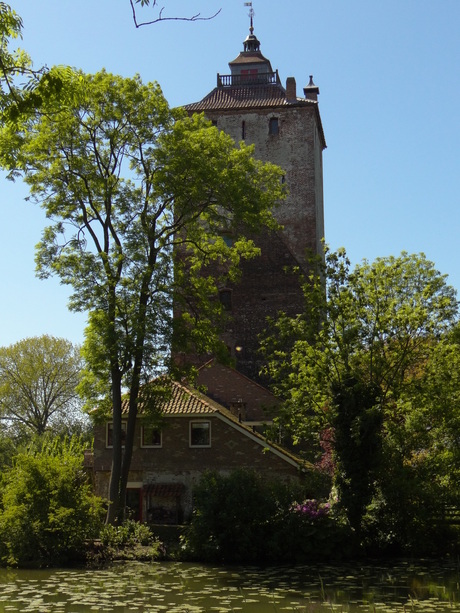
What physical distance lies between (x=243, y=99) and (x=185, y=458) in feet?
74.7

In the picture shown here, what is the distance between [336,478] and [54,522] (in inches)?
341

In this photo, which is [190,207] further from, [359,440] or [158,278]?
[359,440]

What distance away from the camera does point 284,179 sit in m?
44.9

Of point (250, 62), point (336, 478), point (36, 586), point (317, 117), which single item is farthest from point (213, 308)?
point (250, 62)

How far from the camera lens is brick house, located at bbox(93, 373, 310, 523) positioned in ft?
106

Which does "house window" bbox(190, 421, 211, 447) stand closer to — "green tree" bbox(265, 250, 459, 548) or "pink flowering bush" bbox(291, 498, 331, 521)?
"green tree" bbox(265, 250, 459, 548)

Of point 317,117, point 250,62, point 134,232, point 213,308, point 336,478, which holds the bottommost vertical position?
point 336,478

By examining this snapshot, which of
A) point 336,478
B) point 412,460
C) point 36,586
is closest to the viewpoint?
point 36,586

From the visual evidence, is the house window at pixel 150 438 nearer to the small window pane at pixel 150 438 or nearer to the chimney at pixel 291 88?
the small window pane at pixel 150 438

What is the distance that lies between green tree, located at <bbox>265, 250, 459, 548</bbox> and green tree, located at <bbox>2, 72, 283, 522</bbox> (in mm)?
4095

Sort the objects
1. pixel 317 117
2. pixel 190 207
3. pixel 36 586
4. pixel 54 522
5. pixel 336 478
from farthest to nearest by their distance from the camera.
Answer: pixel 317 117
pixel 190 207
pixel 336 478
pixel 54 522
pixel 36 586

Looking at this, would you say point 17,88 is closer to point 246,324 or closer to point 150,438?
point 150,438

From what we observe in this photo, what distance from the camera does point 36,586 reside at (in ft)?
61.8

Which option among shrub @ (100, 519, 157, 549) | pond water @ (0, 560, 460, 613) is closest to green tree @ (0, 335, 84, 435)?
shrub @ (100, 519, 157, 549)
